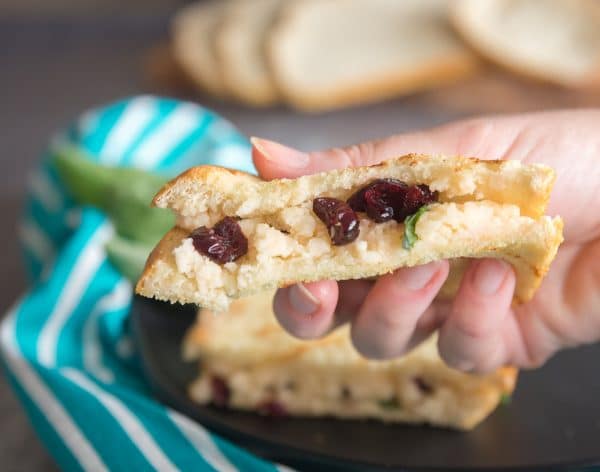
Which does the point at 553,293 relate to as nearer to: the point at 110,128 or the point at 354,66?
the point at 110,128

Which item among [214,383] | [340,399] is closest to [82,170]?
[214,383]

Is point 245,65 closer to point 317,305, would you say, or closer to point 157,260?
point 317,305

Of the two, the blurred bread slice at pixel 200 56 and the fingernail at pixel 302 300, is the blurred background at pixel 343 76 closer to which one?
the blurred bread slice at pixel 200 56

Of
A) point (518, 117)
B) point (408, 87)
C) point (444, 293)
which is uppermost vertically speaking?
point (518, 117)

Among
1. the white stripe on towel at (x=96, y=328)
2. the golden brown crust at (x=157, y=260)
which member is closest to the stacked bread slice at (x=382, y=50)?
the white stripe on towel at (x=96, y=328)

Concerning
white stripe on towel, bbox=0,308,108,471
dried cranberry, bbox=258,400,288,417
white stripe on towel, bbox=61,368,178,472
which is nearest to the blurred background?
white stripe on towel, bbox=0,308,108,471

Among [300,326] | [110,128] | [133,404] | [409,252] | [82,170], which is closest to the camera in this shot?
[409,252]

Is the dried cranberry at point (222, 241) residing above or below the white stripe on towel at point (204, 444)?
above
